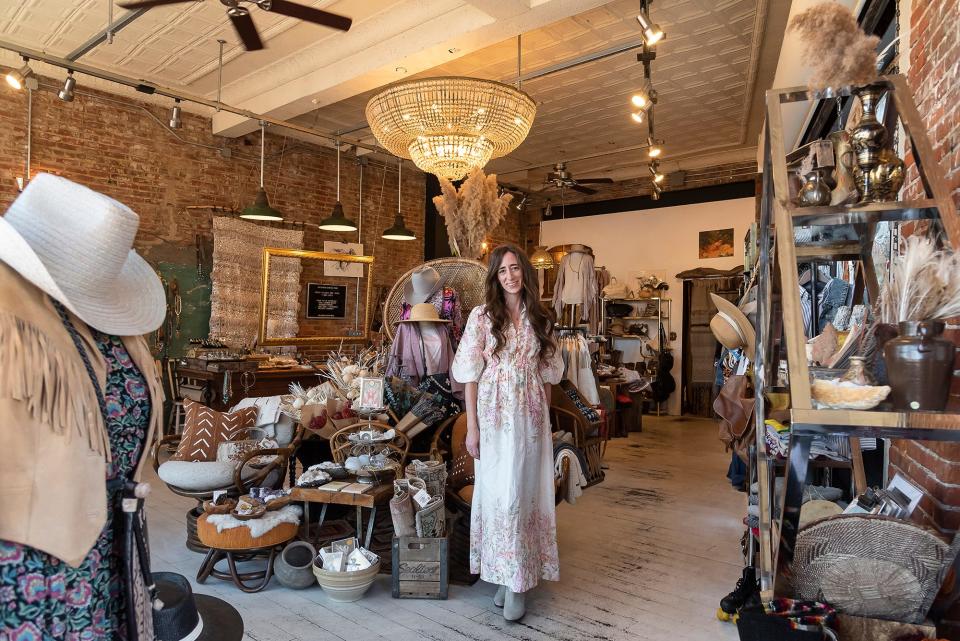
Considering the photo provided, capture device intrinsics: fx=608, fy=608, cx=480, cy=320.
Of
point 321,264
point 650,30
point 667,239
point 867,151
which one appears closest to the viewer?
point 867,151

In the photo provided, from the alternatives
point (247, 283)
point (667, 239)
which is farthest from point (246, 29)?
point (667, 239)

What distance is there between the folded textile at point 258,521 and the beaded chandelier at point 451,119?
8.91 feet

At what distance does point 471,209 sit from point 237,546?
3190 millimetres

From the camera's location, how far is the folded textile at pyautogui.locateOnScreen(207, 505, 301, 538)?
3.27 meters

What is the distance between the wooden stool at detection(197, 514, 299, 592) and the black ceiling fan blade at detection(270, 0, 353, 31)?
283 centimetres

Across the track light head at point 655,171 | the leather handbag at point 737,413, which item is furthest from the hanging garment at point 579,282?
the leather handbag at point 737,413

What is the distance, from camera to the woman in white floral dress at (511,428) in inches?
115

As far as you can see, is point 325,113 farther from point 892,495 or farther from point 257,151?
point 892,495

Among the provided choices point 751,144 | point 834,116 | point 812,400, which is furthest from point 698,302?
point 812,400

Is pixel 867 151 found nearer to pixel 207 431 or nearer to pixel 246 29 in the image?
pixel 246 29

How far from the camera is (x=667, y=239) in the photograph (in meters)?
10.8

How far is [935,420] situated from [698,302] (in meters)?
9.67

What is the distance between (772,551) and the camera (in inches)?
71.8

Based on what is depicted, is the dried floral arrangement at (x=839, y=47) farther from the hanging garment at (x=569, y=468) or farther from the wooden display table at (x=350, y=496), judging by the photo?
the wooden display table at (x=350, y=496)
